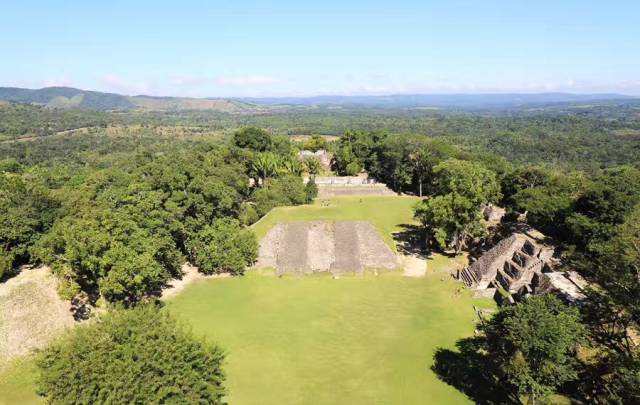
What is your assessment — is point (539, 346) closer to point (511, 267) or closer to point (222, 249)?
point (511, 267)

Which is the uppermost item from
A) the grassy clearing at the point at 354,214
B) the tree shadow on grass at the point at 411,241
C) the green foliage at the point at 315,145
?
the green foliage at the point at 315,145

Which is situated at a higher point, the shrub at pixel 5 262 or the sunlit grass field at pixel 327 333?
the shrub at pixel 5 262

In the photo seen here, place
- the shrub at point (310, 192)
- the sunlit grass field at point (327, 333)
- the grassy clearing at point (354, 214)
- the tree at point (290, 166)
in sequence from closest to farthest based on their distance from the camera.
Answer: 1. the sunlit grass field at point (327, 333)
2. the grassy clearing at point (354, 214)
3. the shrub at point (310, 192)
4. the tree at point (290, 166)

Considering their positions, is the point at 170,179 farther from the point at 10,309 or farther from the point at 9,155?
the point at 9,155

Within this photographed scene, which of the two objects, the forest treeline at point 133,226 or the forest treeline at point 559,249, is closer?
the forest treeline at point 559,249

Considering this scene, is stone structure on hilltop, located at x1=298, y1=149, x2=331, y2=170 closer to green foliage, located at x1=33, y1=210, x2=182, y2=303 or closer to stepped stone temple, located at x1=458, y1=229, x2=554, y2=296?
stepped stone temple, located at x1=458, y1=229, x2=554, y2=296

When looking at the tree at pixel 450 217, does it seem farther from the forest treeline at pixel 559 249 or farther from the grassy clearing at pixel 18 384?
the grassy clearing at pixel 18 384

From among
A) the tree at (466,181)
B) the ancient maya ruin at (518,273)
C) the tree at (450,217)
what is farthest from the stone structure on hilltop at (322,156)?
the ancient maya ruin at (518,273)

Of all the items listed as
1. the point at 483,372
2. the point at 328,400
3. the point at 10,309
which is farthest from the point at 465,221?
the point at 10,309

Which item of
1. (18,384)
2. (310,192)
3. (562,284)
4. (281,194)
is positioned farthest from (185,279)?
(562,284)
